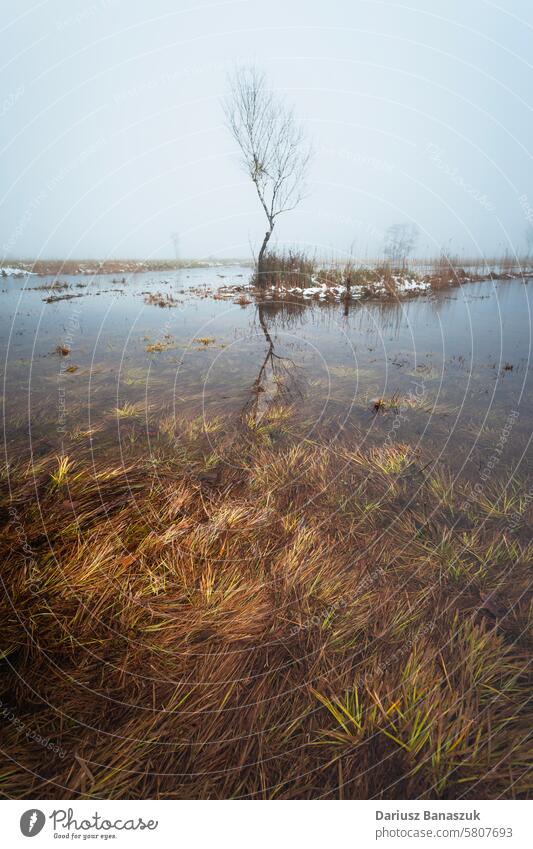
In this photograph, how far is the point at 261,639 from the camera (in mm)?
2010

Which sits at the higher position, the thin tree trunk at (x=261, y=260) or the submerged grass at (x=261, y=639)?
the thin tree trunk at (x=261, y=260)

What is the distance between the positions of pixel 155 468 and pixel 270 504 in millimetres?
1382

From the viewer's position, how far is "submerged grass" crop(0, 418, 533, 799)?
152 cm

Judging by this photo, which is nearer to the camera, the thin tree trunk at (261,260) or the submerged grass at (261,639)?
the submerged grass at (261,639)

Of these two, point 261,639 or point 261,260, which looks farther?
point 261,260

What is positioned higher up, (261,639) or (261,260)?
(261,260)

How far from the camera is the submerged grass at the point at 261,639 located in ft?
4.99

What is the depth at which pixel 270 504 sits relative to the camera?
3150 millimetres

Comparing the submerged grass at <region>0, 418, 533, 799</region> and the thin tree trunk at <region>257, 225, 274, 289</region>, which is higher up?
the thin tree trunk at <region>257, 225, 274, 289</region>

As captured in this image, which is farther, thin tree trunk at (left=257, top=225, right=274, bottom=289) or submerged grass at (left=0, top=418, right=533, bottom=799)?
thin tree trunk at (left=257, top=225, right=274, bottom=289)

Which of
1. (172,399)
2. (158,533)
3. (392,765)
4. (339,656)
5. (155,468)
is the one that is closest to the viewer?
(392,765)
